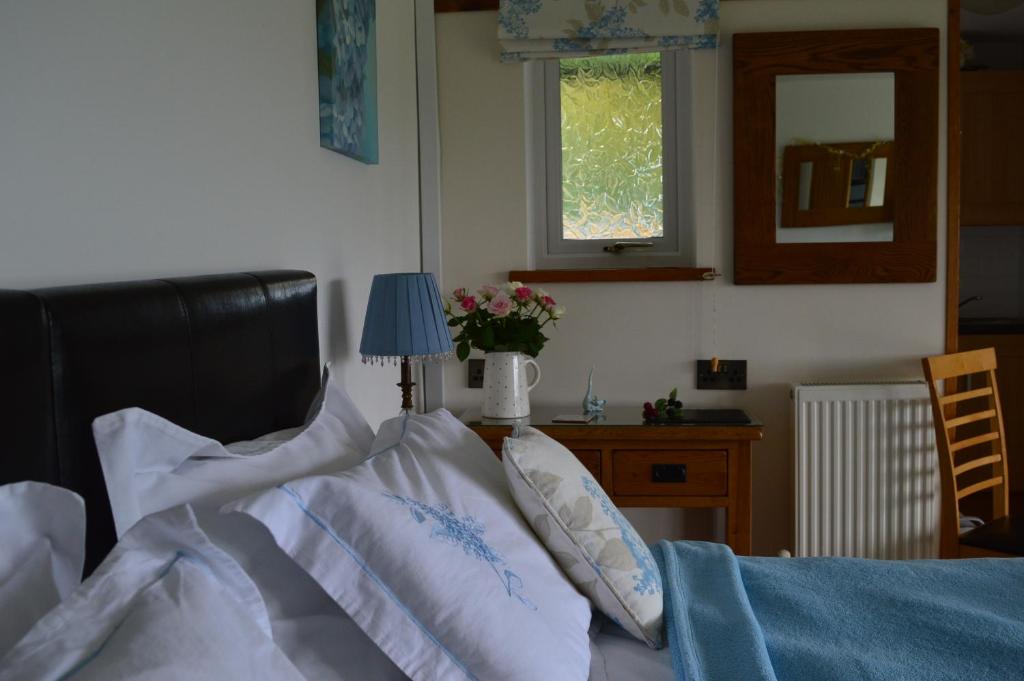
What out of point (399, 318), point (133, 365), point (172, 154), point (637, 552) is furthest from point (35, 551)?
point (399, 318)

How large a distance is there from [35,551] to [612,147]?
2.63m

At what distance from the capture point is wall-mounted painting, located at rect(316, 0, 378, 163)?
6.85ft

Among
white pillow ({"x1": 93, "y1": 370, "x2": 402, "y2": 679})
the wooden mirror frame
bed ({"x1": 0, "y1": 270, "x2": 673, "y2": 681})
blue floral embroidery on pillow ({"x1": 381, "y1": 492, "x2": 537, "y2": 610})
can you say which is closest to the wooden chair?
the wooden mirror frame

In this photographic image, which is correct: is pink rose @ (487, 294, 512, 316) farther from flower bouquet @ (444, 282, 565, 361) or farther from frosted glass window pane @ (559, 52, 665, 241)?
frosted glass window pane @ (559, 52, 665, 241)

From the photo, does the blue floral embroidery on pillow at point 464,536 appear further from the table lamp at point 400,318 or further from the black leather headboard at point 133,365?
the table lamp at point 400,318

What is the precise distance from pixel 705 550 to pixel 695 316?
1499 mm

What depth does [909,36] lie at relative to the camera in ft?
9.78

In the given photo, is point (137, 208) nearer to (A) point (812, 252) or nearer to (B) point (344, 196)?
(B) point (344, 196)

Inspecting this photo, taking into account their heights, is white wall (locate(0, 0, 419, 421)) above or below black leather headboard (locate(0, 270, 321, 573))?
above

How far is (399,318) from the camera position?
2158 mm

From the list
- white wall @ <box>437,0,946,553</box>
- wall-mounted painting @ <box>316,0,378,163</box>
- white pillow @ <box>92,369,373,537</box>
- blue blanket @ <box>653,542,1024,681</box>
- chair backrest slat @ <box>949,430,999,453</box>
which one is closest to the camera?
white pillow @ <box>92,369,373,537</box>

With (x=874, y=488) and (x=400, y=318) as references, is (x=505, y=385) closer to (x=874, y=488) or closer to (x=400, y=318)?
(x=400, y=318)

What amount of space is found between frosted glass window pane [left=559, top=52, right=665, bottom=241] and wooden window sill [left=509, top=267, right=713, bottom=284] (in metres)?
0.20

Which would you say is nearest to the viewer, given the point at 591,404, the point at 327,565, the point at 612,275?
the point at 327,565
